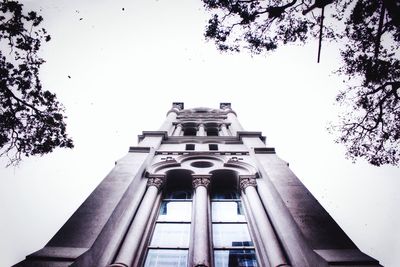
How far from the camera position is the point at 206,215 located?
10.0 meters

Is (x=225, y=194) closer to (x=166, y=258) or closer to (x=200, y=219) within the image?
(x=200, y=219)

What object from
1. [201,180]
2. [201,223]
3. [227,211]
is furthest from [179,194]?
[201,223]

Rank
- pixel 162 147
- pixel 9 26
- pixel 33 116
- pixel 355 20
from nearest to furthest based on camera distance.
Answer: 1. pixel 9 26
2. pixel 355 20
3. pixel 33 116
4. pixel 162 147

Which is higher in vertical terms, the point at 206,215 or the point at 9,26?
the point at 9,26

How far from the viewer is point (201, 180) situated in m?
12.5

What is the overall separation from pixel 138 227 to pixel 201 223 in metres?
1.94

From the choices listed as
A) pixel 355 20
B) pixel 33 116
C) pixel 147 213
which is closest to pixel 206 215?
pixel 147 213

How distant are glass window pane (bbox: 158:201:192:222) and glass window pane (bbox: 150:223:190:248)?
0.35m

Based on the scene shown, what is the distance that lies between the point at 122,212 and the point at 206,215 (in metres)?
2.73

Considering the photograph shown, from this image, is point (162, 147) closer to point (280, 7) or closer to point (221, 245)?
point (221, 245)

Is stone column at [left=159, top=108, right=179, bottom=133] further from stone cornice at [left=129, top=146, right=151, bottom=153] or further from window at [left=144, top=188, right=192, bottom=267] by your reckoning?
window at [left=144, top=188, right=192, bottom=267]

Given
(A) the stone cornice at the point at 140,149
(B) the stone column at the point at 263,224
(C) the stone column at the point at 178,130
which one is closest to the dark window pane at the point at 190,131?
(C) the stone column at the point at 178,130

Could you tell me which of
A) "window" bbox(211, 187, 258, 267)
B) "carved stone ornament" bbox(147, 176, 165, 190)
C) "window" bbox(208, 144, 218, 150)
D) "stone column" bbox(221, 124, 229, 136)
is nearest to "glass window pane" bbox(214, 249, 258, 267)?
"window" bbox(211, 187, 258, 267)

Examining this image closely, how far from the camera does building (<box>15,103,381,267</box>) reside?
279 inches
